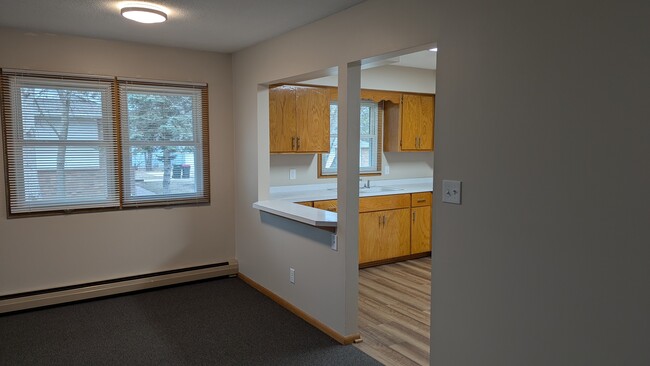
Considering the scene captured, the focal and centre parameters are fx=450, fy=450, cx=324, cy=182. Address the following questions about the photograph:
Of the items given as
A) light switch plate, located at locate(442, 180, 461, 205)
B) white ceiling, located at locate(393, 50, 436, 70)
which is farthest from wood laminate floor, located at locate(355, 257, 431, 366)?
white ceiling, located at locate(393, 50, 436, 70)

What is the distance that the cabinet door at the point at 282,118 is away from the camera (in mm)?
4586

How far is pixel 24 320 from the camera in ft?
11.8

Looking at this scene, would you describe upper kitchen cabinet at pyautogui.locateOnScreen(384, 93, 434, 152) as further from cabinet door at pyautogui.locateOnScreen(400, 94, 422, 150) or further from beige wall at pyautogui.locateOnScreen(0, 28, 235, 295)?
beige wall at pyautogui.locateOnScreen(0, 28, 235, 295)

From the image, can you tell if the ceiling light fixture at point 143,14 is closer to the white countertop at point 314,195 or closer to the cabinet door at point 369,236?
the white countertop at point 314,195

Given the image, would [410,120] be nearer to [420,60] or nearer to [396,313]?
[420,60]

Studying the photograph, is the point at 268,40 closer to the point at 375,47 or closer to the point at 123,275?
the point at 375,47

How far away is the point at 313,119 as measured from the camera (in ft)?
16.0

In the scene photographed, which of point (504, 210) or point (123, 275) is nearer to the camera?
point (504, 210)

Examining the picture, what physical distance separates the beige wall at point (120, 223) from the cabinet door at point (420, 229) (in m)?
2.11

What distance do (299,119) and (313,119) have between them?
0.58 ft

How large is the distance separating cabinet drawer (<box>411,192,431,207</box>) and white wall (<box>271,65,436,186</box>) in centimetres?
65

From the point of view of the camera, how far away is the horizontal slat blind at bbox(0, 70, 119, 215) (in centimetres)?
370

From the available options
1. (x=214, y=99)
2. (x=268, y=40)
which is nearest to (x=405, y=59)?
(x=268, y=40)

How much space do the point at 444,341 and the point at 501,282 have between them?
0.53 metres
